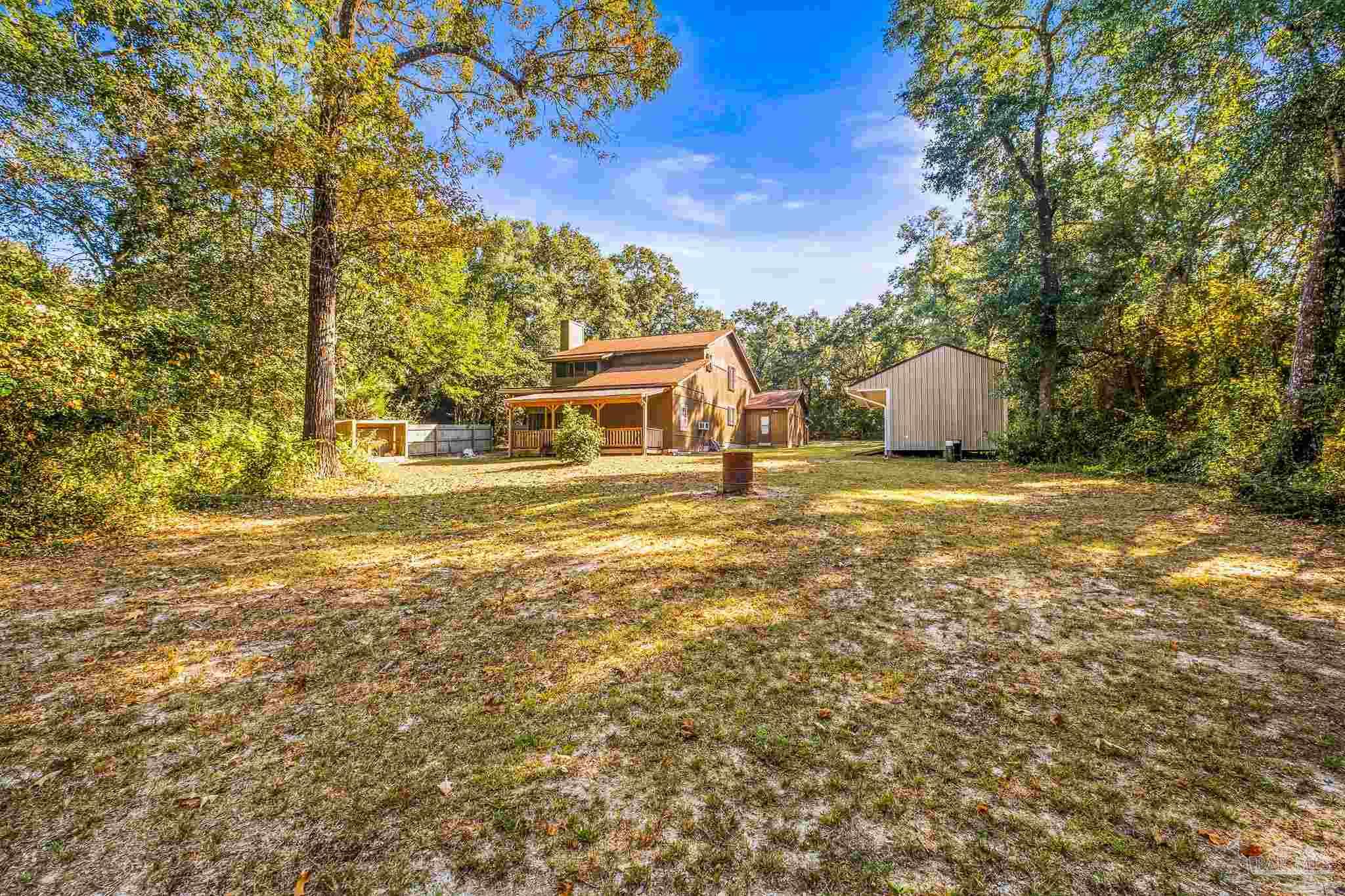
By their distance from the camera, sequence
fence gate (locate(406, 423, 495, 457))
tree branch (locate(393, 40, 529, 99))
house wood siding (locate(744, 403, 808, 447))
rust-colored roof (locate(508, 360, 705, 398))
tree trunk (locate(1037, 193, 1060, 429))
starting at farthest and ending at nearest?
house wood siding (locate(744, 403, 808, 447)), fence gate (locate(406, 423, 495, 457)), rust-colored roof (locate(508, 360, 705, 398)), tree trunk (locate(1037, 193, 1060, 429)), tree branch (locate(393, 40, 529, 99))

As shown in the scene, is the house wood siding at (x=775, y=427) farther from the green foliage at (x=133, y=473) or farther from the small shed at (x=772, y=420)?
the green foliage at (x=133, y=473)

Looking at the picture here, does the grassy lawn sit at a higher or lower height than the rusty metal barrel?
lower

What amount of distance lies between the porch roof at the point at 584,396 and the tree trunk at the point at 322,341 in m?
9.76

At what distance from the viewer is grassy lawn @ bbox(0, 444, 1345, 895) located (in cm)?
176

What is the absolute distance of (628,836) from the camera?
6.12 feet

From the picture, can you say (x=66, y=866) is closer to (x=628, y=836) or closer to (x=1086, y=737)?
(x=628, y=836)

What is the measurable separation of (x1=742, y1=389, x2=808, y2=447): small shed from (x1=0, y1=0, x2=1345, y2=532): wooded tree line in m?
14.7

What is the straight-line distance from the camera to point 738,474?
908 cm

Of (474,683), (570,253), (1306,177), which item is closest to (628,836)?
(474,683)

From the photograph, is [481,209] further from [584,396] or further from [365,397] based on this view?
[365,397]

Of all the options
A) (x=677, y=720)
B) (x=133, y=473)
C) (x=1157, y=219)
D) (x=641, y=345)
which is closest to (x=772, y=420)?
(x=641, y=345)

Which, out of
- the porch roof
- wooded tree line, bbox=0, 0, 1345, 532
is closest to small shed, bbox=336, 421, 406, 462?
the porch roof

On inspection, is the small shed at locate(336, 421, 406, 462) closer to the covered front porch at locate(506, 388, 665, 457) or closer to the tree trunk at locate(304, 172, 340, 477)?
the covered front porch at locate(506, 388, 665, 457)

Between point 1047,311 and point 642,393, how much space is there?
13.0m
